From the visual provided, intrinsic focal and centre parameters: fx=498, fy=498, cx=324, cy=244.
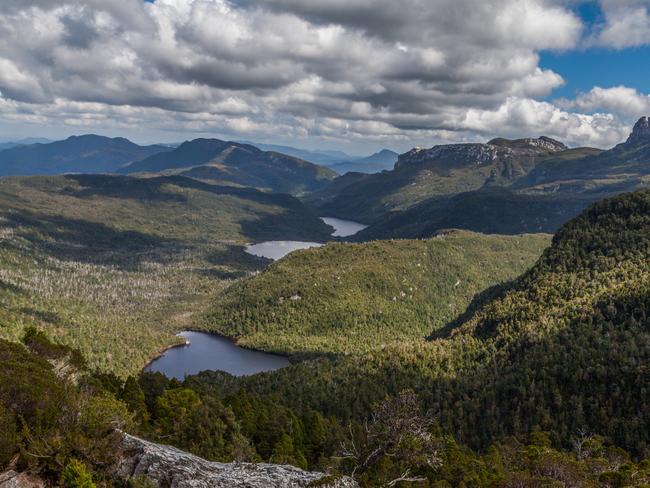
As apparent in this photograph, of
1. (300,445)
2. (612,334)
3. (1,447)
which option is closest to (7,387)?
(1,447)

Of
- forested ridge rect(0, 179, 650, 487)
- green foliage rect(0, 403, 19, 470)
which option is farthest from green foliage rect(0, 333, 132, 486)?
forested ridge rect(0, 179, 650, 487)

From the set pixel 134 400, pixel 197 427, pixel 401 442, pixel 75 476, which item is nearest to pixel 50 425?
pixel 75 476

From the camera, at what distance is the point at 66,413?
1973 inches

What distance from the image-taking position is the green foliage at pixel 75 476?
38.3 m

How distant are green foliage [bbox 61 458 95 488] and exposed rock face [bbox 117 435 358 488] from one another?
4462 mm

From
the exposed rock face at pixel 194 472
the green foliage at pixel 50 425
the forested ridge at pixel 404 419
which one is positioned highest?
the green foliage at pixel 50 425

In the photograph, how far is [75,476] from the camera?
132 ft

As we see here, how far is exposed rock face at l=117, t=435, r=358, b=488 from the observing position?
142ft

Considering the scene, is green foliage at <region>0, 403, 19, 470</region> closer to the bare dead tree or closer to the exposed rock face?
the exposed rock face

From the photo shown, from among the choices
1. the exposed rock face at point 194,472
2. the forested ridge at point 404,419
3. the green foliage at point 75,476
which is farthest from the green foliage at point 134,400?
the green foliage at point 75,476

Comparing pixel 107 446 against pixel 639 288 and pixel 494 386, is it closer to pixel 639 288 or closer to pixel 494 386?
pixel 494 386

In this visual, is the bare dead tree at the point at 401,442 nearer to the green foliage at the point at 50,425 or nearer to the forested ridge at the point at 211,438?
the forested ridge at the point at 211,438

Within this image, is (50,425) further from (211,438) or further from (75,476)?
(211,438)

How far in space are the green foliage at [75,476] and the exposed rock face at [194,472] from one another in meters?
4.46
